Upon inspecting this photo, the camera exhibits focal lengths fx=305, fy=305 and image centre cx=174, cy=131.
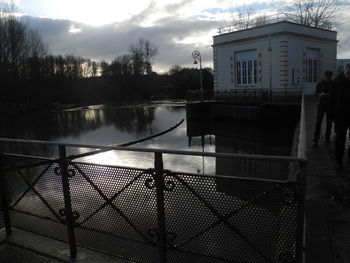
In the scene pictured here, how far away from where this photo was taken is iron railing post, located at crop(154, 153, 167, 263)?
270 cm

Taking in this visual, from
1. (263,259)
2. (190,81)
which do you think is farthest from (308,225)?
(190,81)

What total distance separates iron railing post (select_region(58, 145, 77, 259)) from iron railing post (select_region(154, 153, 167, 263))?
109 centimetres

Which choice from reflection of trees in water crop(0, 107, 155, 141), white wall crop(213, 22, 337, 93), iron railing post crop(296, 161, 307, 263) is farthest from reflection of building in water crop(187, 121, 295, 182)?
iron railing post crop(296, 161, 307, 263)

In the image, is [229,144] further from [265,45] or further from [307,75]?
[307,75]

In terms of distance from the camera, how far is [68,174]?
3.24m

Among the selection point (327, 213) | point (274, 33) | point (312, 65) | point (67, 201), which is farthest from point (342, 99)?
point (312, 65)

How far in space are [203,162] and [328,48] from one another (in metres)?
24.8

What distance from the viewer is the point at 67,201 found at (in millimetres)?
3297

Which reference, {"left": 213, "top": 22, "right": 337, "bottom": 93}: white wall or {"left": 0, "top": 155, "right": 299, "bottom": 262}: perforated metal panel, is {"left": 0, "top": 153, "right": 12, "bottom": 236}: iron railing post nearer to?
{"left": 0, "top": 155, "right": 299, "bottom": 262}: perforated metal panel

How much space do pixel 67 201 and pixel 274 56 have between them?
85.6 ft

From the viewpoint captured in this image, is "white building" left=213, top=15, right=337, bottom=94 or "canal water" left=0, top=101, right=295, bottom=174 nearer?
"canal water" left=0, top=101, right=295, bottom=174

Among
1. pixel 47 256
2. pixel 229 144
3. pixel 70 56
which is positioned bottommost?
pixel 229 144

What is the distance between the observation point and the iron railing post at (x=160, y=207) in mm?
2703

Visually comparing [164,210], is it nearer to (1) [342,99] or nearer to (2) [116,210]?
(2) [116,210]
